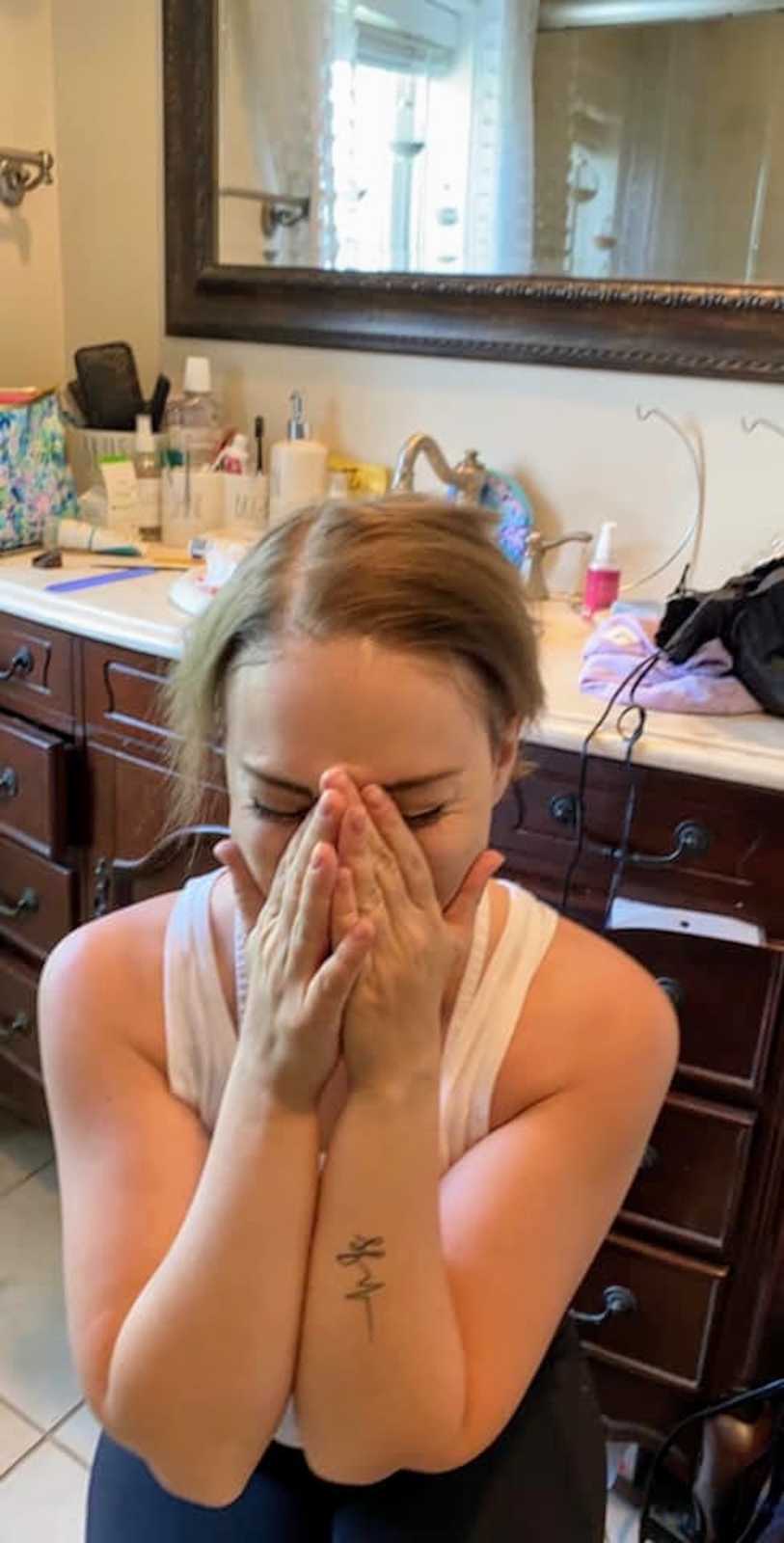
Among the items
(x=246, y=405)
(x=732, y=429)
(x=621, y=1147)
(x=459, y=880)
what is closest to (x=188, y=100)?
(x=246, y=405)

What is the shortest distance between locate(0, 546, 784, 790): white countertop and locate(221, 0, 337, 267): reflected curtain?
0.49 m

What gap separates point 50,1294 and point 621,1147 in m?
1.07

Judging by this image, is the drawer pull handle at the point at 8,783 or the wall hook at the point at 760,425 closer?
the wall hook at the point at 760,425

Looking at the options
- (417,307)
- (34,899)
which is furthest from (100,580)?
(417,307)

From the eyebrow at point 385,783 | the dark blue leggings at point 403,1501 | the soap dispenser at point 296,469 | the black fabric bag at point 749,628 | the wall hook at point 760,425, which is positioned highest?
the wall hook at point 760,425

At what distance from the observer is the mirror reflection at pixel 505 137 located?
4.50 ft

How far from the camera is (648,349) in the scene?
1472 millimetres

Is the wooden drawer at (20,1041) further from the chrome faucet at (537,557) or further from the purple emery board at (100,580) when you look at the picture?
the chrome faucet at (537,557)

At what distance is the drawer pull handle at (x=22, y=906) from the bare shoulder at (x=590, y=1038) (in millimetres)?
950

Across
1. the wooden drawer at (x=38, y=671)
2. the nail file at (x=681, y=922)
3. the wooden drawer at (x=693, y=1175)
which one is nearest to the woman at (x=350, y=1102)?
the nail file at (x=681, y=922)

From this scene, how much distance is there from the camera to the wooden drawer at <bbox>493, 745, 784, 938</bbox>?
1.10 m

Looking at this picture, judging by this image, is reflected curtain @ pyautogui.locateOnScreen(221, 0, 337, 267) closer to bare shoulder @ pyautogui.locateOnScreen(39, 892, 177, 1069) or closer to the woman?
the woman

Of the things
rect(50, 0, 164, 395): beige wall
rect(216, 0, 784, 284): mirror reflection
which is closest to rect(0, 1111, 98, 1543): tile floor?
rect(50, 0, 164, 395): beige wall

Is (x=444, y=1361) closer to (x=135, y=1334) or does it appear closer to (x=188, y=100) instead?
(x=135, y=1334)
